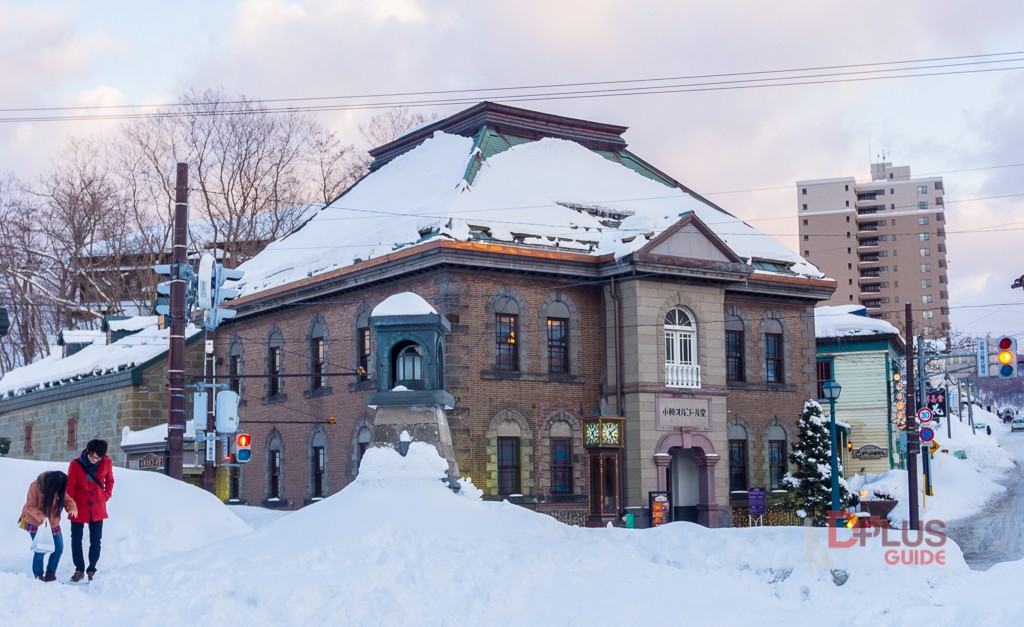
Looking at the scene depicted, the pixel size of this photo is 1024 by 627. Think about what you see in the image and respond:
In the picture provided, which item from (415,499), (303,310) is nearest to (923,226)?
(303,310)

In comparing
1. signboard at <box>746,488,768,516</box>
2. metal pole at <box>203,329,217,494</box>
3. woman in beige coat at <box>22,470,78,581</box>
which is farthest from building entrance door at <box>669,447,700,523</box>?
woman in beige coat at <box>22,470,78,581</box>

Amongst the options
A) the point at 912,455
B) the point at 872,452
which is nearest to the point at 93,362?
the point at 912,455

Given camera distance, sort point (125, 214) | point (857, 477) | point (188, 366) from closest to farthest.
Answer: point (188, 366), point (857, 477), point (125, 214)

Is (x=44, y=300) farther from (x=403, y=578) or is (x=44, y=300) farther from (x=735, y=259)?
(x=403, y=578)

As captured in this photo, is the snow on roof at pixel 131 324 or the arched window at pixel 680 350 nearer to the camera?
the arched window at pixel 680 350

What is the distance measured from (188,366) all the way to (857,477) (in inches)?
1006

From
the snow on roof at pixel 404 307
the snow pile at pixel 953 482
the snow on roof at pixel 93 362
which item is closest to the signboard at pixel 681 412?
the snow pile at pixel 953 482

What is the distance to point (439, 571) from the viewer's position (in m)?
14.4

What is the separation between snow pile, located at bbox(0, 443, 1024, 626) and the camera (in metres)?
12.6

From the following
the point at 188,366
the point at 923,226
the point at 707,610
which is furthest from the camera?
the point at 923,226

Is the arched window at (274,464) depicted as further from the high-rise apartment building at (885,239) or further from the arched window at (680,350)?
the high-rise apartment building at (885,239)

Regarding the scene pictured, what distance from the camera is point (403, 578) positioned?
14.0 metres

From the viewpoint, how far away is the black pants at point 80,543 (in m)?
13.8

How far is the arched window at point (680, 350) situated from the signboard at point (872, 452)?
16.4 m
